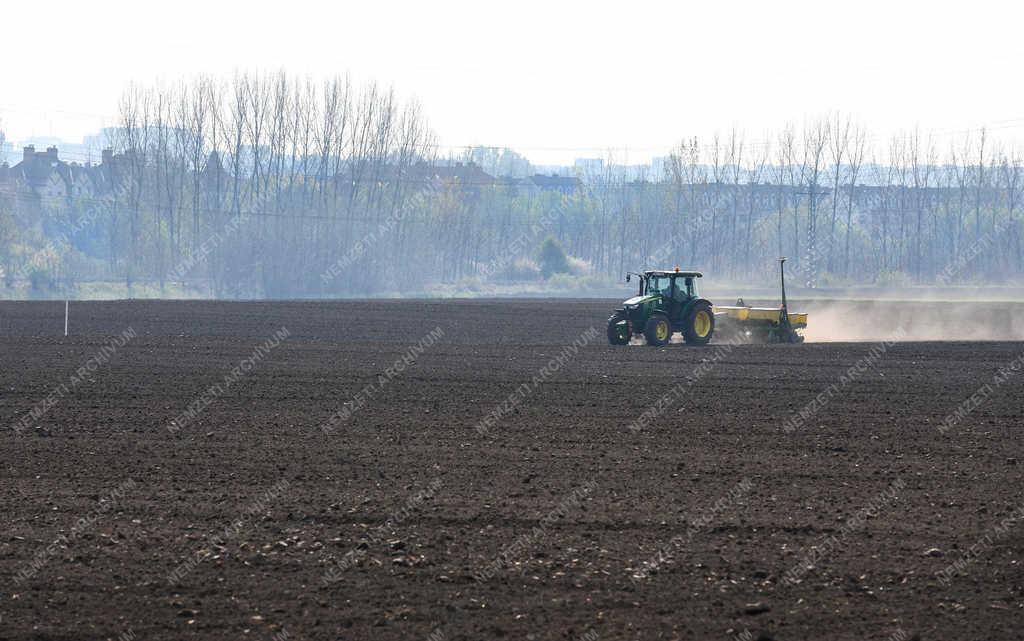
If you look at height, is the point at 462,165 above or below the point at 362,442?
above

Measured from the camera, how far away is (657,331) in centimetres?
2520

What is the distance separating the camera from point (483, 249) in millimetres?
99625

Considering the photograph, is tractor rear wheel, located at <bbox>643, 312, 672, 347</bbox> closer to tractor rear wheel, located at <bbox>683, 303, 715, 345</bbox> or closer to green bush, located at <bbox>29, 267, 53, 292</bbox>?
tractor rear wheel, located at <bbox>683, 303, 715, 345</bbox>

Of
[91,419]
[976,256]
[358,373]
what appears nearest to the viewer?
[91,419]

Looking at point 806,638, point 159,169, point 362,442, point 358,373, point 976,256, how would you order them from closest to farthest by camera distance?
point 806,638, point 362,442, point 358,373, point 159,169, point 976,256

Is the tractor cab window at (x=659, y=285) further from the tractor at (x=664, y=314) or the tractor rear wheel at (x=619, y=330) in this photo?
the tractor rear wheel at (x=619, y=330)

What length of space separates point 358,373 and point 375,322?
45.4 ft

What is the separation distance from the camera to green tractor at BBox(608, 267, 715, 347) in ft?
83.3

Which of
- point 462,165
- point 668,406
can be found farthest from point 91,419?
point 462,165

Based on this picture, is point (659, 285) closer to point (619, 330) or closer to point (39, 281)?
point (619, 330)

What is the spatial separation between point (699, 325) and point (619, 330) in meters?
1.89

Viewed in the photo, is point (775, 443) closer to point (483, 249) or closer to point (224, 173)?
point (224, 173)

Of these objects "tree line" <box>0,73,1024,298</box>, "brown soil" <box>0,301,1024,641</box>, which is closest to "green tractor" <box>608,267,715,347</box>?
"brown soil" <box>0,301,1024,641</box>

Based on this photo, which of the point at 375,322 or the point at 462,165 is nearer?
the point at 375,322
